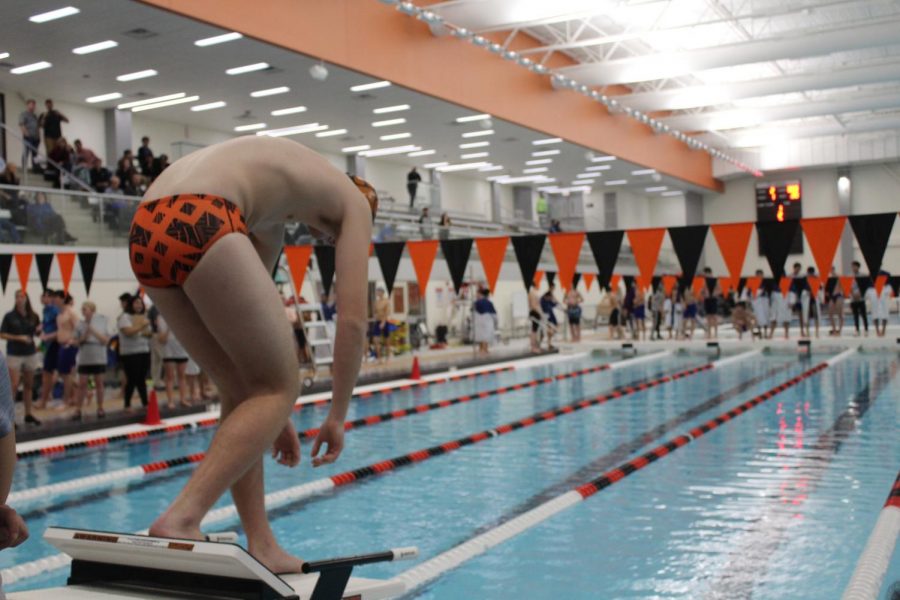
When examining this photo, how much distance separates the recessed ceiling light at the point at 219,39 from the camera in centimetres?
1387

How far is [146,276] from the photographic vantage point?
7.18 ft

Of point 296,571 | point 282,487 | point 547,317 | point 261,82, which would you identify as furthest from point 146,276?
point 547,317

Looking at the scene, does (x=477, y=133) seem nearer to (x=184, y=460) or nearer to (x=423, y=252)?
(x=423, y=252)

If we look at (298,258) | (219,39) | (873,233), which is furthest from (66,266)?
(873,233)

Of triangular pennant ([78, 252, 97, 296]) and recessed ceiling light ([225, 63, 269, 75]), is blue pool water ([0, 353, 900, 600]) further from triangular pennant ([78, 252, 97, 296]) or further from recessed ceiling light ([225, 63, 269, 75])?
recessed ceiling light ([225, 63, 269, 75])

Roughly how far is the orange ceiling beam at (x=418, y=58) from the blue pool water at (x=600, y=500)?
Answer: 20.8 ft

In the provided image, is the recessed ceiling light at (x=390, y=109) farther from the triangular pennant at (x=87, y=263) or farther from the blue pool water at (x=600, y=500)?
the blue pool water at (x=600, y=500)

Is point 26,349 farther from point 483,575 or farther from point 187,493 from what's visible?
point 187,493

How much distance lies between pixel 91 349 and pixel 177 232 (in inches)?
357

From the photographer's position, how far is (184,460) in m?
7.59

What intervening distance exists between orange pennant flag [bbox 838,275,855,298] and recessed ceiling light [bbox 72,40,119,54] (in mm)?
14542

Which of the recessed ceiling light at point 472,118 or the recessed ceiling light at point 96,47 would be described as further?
the recessed ceiling light at point 472,118

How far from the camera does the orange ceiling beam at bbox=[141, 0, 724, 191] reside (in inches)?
549

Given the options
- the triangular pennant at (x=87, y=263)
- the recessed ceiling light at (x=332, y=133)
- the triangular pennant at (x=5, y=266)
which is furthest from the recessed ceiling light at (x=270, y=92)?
the triangular pennant at (x=5, y=266)
